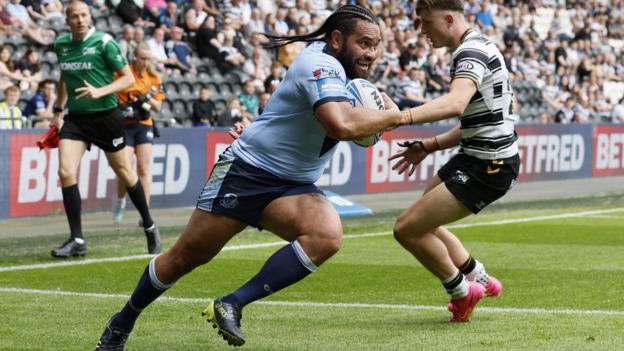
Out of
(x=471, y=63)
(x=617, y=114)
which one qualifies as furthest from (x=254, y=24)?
(x=471, y=63)

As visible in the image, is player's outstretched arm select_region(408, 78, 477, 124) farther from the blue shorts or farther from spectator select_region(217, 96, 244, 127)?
spectator select_region(217, 96, 244, 127)

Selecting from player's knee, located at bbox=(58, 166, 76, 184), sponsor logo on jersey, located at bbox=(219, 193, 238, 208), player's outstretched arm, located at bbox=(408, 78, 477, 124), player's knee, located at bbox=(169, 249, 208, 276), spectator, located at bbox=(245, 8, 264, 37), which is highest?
player's outstretched arm, located at bbox=(408, 78, 477, 124)

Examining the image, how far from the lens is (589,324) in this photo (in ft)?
24.8

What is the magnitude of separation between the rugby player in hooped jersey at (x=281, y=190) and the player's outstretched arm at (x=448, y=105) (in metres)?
0.12

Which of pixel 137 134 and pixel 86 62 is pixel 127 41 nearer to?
pixel 137 134

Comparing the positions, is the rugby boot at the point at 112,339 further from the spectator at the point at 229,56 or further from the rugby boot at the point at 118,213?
the spectator at the point at 229,56

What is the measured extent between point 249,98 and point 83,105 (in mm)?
9579

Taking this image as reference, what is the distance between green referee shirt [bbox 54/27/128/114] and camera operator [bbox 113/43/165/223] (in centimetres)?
309

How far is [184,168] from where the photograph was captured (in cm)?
1802

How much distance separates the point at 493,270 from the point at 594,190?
13.4m

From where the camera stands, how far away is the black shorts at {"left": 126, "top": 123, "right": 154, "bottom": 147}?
14961 millimetres

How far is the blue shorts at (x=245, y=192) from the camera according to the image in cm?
630

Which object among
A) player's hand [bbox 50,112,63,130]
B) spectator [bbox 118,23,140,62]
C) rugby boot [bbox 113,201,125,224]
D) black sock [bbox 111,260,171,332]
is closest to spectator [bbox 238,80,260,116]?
spectator [bbox 118,23,140,62]

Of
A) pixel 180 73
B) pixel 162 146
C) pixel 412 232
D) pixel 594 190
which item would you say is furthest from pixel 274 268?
pixel 594 190
